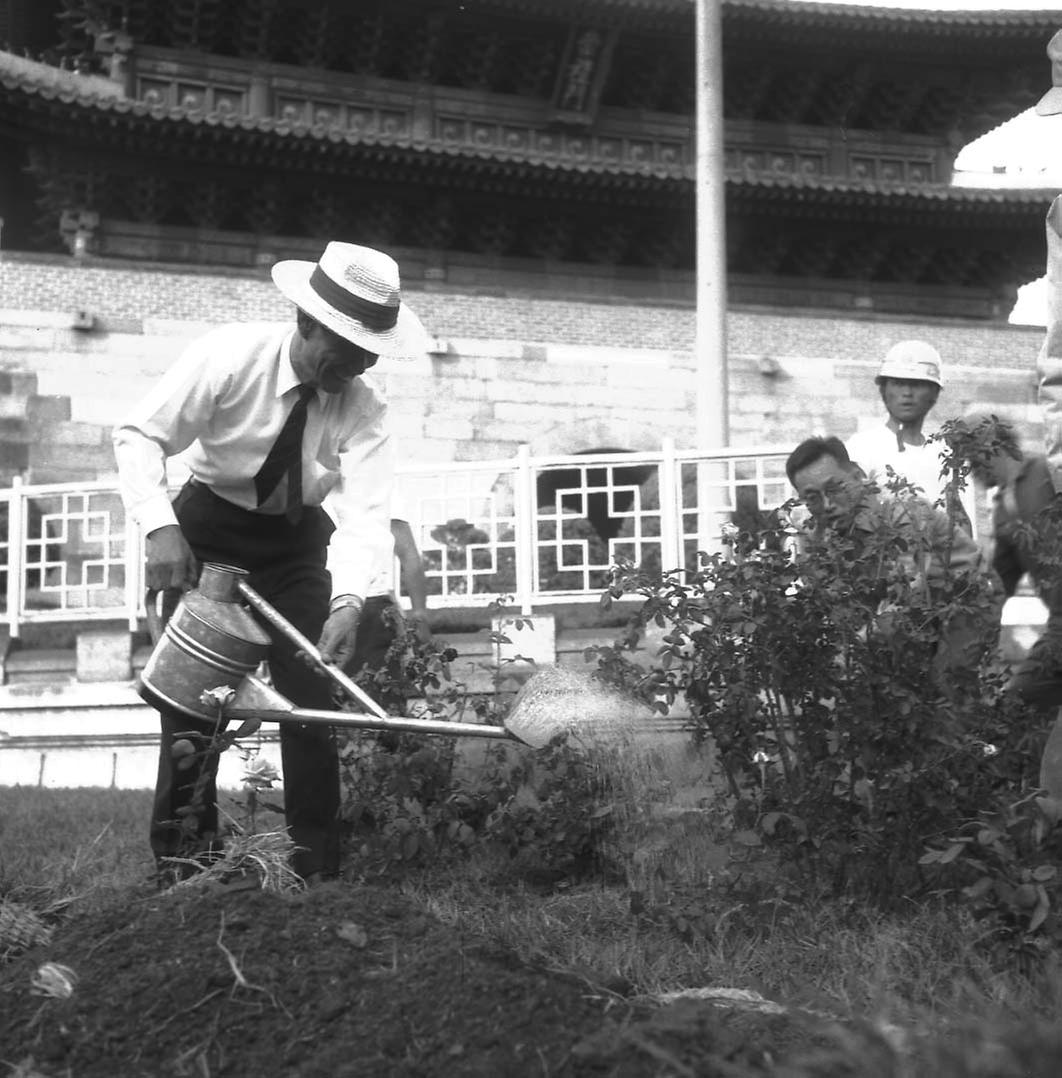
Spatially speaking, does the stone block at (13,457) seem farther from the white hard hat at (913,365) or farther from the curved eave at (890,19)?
the white hard hat at (913,365)

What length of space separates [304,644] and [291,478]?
22.1 inches

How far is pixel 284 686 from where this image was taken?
4035mm

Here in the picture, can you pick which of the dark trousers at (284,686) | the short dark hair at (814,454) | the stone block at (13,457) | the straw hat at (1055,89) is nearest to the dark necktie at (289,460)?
the dark trousers at (284,686)

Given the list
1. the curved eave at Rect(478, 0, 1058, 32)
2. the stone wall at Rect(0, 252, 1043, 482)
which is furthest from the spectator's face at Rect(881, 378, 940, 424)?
the curved eave at Rect(478, 0, 1058, 32)

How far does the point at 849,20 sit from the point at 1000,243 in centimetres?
316

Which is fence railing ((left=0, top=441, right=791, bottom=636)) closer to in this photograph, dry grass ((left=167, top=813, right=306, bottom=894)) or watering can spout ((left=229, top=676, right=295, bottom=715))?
watering can spout ((left=229, top=676, right=295, bottom=715))

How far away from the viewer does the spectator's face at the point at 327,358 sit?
12.5ft

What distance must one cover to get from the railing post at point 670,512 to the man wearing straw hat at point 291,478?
15.0ft

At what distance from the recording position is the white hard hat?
5.16 m

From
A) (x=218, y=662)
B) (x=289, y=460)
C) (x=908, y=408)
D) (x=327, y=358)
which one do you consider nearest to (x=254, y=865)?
(x=218, y=662)

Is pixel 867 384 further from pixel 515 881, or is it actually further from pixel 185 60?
pixel 515 881

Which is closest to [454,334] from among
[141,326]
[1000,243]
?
[141,326]

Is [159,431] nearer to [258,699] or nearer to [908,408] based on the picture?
[258,699]

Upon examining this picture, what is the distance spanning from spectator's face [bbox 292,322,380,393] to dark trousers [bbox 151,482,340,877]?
1.39 ft
